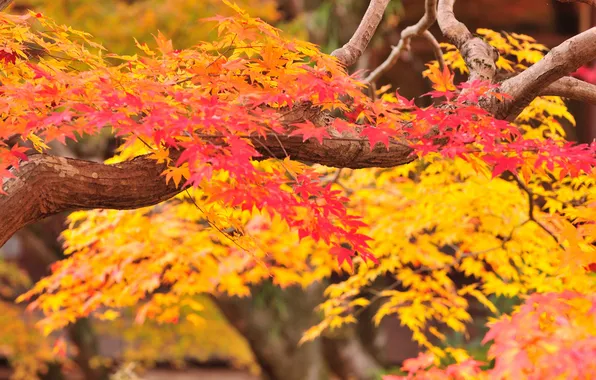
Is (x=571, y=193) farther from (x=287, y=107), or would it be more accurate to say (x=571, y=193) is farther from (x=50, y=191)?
(x=50, y=191)

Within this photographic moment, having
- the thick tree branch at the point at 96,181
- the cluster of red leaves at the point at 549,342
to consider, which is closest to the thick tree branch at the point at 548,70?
the thick tree branch at the point at 96,181

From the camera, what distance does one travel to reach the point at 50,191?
Result: 3617 mm

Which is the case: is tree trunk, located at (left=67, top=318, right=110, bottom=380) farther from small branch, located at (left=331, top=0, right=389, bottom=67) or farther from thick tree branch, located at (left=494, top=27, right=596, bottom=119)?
thick tree branch, located at (left=494, top=27, right=596, bottom=119)

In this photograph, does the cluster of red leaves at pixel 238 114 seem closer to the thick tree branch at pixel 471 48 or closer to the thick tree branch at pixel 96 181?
the thick tree branch at pixel 96 181

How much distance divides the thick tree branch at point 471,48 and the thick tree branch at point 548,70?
18cm

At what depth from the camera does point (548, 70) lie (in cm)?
410

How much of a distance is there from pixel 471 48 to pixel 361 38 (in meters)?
0.62

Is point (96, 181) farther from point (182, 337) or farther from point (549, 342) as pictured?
point (182, 337)

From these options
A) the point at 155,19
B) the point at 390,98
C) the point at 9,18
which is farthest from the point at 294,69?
the point at 155,19

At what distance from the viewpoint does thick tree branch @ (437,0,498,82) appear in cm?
438

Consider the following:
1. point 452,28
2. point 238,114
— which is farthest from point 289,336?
point 238,114

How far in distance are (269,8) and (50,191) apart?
770 centimetres

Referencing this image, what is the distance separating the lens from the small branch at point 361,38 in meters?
4.20

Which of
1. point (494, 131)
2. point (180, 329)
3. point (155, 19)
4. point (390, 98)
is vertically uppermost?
point (494, 131)
